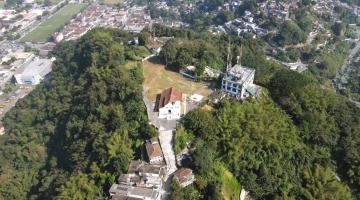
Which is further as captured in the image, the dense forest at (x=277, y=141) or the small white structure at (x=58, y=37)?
the small white structure at (x=58, y=37)

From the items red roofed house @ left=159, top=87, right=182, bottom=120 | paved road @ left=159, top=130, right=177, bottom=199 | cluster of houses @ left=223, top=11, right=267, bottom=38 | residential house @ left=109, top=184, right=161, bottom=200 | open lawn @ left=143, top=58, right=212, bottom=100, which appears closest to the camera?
residential house @ left=109, top=184, right=161, bottom=200

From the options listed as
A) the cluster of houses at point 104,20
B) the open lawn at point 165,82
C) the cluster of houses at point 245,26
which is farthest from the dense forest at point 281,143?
the cluster of houses at point 104,20

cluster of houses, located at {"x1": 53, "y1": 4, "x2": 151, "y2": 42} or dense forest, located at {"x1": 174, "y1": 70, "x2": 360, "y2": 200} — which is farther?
cluster of houses, located at {"x1": 53, "y1": 4, "x2": 151, "y2": 42}

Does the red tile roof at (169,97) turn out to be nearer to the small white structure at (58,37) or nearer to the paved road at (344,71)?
the paved road at (344,71)

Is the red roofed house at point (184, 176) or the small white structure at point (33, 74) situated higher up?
the red roofed house at point (184, 176)

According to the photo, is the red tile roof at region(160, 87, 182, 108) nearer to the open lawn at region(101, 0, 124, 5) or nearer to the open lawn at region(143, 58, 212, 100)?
the open lawn at region(143, 58, 212, 100)

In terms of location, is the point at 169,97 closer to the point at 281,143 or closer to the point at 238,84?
the point at 238,84

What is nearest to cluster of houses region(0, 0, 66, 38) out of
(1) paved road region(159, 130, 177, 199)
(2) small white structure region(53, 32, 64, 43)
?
(2) small white structure region(53, 32, 64, 43)
